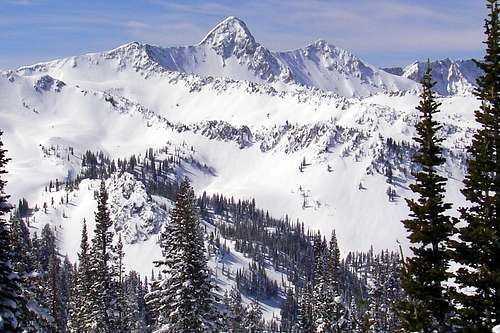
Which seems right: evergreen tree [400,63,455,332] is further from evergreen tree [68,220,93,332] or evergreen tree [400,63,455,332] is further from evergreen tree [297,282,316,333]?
evergreen tree [297,282,316,333]

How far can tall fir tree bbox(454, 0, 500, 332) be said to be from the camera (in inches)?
908

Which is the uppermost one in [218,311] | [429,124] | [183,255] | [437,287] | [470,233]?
[429,124]

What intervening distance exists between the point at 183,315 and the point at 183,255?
4.04 metres

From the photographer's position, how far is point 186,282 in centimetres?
3947

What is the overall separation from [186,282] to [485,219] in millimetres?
21665

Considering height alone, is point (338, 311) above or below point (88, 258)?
below

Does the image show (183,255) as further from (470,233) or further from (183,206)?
(470,233)

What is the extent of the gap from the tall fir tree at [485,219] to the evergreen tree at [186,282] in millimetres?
20055

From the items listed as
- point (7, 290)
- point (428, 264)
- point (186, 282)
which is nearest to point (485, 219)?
point (428, 264)

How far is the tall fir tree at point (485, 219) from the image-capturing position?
2306 centimetres

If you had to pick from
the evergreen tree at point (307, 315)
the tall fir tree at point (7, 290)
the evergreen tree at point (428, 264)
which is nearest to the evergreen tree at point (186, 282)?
the tall fir tree at point (7, 290)

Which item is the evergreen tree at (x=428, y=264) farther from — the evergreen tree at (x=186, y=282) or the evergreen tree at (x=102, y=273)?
the evergreen tree at (x=102, y=273)

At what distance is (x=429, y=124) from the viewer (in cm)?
2592

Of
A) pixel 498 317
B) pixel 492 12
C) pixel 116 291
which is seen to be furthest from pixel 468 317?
pixel 116 291
